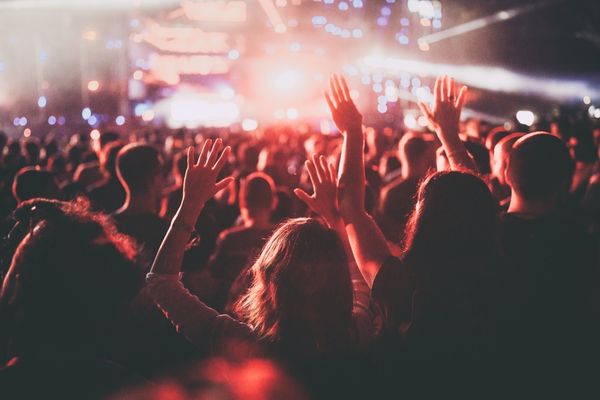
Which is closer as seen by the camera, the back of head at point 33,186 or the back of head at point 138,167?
the back of head at point 138,167

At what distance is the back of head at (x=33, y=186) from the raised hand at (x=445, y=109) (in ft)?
9.56

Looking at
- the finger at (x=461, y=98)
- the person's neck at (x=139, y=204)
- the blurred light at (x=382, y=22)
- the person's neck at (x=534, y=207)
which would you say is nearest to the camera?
the person's neck at (x=534, y=207)

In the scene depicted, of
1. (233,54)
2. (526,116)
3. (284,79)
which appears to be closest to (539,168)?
(526,116)

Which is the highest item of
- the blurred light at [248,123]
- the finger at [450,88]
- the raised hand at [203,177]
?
the blurred light at [248,123]

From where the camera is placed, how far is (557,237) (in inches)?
104

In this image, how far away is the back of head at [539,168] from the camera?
290cm

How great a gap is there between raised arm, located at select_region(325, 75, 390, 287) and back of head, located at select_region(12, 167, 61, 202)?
8.62 feet

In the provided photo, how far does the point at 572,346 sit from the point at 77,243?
1.87 m

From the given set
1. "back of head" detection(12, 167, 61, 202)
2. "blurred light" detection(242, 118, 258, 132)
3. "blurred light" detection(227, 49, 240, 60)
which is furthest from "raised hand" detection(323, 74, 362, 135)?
"blurred light" detection(227, 49, 240, 60)

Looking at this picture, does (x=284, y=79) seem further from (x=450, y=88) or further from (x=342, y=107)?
(x=342, y=107)

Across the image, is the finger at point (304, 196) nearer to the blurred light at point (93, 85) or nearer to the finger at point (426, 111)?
the finger at point (426, 111)

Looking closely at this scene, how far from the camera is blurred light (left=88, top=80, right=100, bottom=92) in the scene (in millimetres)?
38812

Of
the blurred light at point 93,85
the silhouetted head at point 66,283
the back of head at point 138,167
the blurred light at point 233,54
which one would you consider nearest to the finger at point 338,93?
the silhouetted head at point 66,283

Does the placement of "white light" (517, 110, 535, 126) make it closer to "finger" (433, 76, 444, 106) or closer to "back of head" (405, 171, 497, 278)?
"finger" (433, 76, 444, 106)
